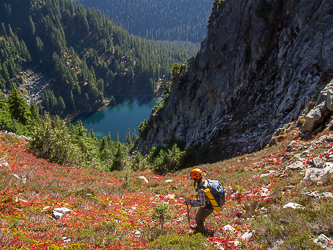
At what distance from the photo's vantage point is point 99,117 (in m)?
163

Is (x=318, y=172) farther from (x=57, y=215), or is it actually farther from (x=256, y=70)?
(x=256, y=70)

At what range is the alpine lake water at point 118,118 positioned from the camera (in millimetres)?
138462

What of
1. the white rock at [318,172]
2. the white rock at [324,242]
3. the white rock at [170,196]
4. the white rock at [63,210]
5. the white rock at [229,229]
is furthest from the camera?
the white rock at [170,196]

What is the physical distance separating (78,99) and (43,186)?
199055 mm

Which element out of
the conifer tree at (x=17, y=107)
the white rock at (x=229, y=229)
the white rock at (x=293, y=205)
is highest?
the conifer tree at (x=17, y=107)

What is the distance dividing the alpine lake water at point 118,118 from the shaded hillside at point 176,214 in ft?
396

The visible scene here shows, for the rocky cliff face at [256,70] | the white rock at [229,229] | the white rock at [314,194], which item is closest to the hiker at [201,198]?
A: the white rock at [229,229]

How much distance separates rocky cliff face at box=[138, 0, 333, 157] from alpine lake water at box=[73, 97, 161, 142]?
9429cm

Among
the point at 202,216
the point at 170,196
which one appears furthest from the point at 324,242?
the point at 170,196

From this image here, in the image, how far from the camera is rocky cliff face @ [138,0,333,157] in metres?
20.9

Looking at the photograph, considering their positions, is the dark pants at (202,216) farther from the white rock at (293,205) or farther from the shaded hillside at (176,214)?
the white rock at (293,205)

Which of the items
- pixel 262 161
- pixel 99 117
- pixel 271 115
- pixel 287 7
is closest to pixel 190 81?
pixel 287 7

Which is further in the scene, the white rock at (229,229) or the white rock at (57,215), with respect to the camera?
the white rock at (57,215)

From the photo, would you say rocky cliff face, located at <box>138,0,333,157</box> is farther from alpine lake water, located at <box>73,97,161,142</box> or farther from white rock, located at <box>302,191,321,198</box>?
alpine lake water, located at <box>73,97,161,142</box>
